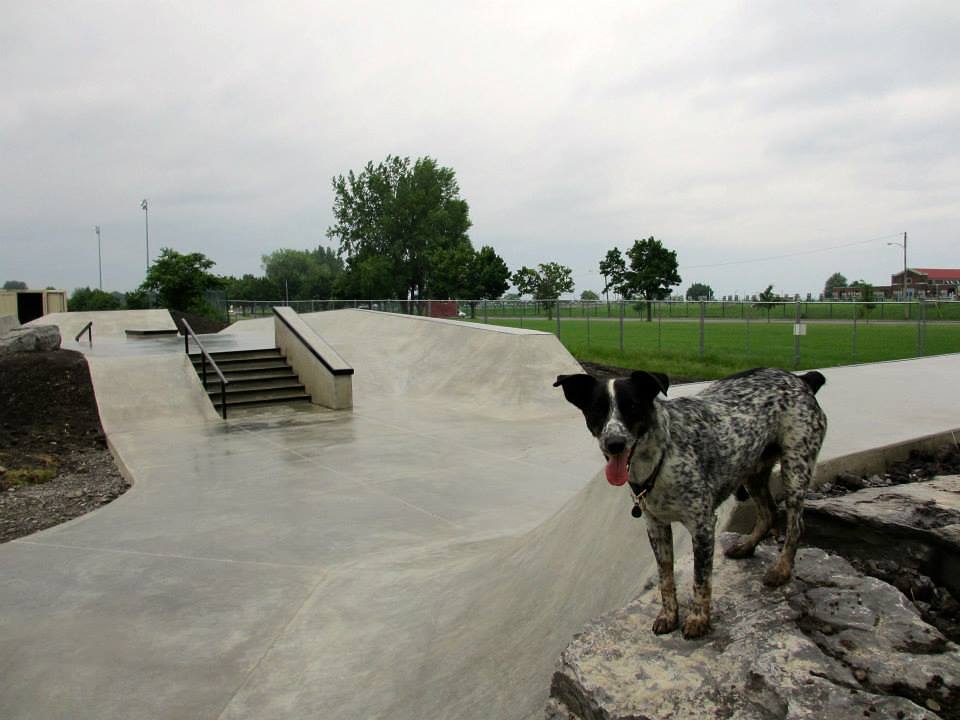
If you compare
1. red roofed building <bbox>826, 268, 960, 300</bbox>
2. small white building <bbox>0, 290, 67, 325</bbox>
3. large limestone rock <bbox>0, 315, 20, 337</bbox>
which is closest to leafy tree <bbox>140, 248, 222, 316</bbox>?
small white building <bbox>0, 290, 67, 325</bbox>

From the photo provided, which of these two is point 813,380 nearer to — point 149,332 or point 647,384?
point 647,384

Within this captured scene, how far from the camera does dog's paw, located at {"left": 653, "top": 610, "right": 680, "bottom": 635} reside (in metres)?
2.62

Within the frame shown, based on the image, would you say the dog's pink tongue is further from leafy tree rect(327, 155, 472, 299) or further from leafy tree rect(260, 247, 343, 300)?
leafy tree rect(260, 247, 343, 300)

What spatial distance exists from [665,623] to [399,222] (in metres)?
74.0

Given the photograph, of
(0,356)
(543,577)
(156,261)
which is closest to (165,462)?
(543,577)

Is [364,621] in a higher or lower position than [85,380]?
lower

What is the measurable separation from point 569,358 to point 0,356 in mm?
11915

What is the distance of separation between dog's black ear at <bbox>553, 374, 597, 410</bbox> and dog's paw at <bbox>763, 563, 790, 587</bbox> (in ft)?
3.59

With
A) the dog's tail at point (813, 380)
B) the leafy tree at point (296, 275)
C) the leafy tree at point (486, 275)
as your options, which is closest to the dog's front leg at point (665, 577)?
the dog's tail at point (813, 380)

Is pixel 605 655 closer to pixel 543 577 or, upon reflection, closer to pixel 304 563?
pixel 543 577

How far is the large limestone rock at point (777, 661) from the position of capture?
85.8 inches

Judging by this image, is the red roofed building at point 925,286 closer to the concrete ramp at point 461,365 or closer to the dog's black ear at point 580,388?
the concrete ramp at point 461,365

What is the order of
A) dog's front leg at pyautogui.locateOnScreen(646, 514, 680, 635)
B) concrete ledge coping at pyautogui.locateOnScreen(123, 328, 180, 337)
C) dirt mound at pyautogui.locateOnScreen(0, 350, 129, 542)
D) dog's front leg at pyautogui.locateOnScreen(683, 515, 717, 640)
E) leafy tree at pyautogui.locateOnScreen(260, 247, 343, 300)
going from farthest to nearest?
leafy tree at pyautogui.locateOnScreen(260, 247, 343, 300)
concrete ledge coping at pyautogui.locateOnScreen(123, 328, 180, 337)
dirt mound at pyautogui.locateOnScreen(0, 350, 129, 542)
dog's front leg at pyautogui.locateOnScreen(646, 514, 680, 635)
dog's front leg at pyautogui.locateOnScreen(683, 515, 717, 640)

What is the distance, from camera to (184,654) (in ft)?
14.4
